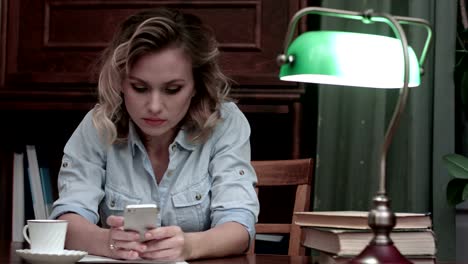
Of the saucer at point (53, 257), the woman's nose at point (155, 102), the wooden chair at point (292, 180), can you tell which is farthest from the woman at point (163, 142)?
the saucer at point (53, 257)

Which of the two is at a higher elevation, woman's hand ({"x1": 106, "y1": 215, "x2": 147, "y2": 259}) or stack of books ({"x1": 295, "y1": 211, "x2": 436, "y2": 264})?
stack of books ({"x1": 295, "y1": 211, "x2": 436, "y2": 264})

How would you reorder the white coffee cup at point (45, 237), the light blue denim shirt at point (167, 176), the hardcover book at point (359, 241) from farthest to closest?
the light blue denim shirt at point (167, 176)
the white coffee cup at point (45, 237)
the hardcover book at point (359, 241)

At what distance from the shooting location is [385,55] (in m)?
1.16

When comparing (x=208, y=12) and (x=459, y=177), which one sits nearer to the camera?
(x=459, y=177)

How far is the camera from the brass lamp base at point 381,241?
103 cm

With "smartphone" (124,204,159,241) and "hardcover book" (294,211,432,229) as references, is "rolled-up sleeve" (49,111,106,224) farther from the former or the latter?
"hardcover book" (294,211,432,229)

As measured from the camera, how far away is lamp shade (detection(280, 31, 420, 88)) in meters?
1.12

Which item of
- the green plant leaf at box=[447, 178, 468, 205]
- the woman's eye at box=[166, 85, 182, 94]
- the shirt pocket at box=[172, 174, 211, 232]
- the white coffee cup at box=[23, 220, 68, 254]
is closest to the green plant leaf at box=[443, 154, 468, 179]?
the green plant leaf at box=[447, 178, 468, 205]

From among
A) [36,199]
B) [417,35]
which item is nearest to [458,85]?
[417,35]

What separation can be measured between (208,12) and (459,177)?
814mm

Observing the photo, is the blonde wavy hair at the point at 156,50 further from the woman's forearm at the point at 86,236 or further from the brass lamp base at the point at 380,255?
the brass lamp base at the point at 380,255

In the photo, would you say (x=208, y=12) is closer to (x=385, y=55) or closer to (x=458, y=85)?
(x=458, y=85)

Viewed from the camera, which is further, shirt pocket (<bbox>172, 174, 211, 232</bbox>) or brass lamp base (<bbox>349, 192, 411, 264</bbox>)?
shirt pocket (<bbox>172, 174, 211, 232</bbox>)

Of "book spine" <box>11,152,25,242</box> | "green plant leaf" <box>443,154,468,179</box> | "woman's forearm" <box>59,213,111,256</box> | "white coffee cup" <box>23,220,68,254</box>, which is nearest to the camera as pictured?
"white coffee cup" <box>23,220,68,254</box>
